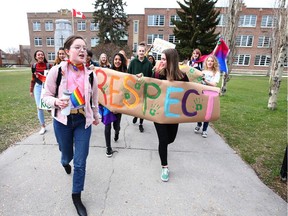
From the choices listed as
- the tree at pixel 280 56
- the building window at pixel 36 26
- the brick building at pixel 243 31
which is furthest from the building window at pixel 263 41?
the building window at pixel 36 26

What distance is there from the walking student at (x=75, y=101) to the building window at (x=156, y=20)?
4334 centimetres

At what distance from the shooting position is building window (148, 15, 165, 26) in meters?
41.8

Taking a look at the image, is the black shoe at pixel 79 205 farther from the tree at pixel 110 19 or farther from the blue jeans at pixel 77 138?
the tree at pixel 110 19

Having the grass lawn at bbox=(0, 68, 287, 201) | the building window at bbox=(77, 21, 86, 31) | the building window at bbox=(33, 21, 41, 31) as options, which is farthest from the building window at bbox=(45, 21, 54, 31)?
A: the grass lawn at bbox=(0, 68, 287, 201)

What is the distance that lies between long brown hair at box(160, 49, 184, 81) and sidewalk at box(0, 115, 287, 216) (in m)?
1.52

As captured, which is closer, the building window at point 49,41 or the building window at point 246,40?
the building window at point 246,40

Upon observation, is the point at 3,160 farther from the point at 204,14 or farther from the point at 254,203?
the point at 204,14

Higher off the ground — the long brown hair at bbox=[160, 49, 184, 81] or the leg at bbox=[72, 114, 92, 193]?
the long brown hair at bbox=[160, 49, 184, 81]

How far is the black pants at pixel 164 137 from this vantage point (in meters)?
3.03

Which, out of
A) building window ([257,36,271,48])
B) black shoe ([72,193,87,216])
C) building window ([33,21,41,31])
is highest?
building window ([33,21,41,31])

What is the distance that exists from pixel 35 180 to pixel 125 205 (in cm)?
139

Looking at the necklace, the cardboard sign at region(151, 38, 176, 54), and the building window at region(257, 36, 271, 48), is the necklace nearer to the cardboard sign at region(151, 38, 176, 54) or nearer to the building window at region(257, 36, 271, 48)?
the cardboard sign at region(151, 38, 176, 54)

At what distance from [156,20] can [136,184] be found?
43.8m

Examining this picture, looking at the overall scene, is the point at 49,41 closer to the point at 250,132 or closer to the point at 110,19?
the point at 110,19
